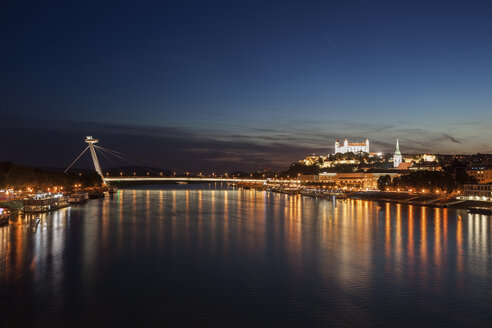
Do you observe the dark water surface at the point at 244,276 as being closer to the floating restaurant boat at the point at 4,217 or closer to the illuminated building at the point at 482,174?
the floating restaurant boat at the point at 4,217

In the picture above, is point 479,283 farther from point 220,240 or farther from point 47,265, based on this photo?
point 47,265

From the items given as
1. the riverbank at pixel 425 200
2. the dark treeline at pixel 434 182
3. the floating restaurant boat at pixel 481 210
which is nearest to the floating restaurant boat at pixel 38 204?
the floating restaurant boat at pixel 481 210

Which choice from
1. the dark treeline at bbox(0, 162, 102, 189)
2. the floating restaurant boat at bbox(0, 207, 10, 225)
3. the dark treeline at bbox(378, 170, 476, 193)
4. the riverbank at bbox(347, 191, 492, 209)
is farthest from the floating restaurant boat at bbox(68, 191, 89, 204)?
the dark treeline at bbox(378, 170, 476, 193)

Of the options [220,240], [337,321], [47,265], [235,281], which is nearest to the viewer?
[337,321]

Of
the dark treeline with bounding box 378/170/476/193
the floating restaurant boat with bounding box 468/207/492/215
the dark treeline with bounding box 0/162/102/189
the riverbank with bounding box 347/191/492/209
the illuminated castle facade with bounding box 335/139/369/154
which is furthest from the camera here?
the illuminated castle facade with bounding box 335/139/369/154

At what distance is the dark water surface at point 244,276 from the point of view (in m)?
5.36

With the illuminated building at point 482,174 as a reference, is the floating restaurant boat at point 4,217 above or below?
below

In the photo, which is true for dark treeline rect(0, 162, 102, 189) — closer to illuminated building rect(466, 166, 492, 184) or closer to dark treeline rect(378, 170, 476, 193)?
dark treeline rect(378, 170, 476, 193)

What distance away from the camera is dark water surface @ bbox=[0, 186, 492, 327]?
17.6ft

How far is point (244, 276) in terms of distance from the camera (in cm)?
735

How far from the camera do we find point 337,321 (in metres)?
5.18

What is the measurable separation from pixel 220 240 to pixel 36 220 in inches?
278

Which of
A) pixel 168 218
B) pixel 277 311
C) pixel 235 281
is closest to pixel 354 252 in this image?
pixel 235 281

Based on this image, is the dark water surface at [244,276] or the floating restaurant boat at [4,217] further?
the floating restaurant boat at [4,217]
